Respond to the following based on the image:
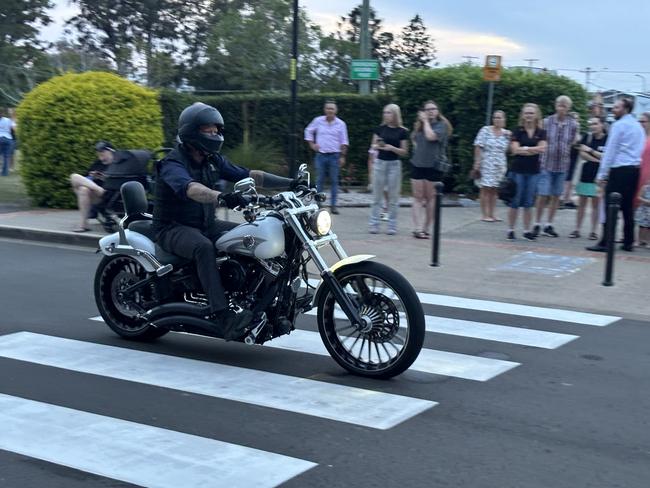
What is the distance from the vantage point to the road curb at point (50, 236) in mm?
12820

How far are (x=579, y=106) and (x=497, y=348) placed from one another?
433 inches

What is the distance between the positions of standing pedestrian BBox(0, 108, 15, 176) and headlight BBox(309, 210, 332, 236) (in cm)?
1818

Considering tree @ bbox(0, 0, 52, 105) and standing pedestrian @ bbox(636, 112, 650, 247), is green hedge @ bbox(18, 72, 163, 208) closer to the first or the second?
standing pedestrian @ bbox(636, 112, 650, 247)

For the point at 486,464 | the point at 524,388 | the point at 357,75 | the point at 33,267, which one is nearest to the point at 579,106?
the point at 357,75

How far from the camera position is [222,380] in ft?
20.9

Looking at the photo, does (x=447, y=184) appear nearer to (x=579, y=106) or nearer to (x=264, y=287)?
(x=579, y=106)

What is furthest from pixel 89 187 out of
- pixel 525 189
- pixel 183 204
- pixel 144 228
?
pixel 183 204

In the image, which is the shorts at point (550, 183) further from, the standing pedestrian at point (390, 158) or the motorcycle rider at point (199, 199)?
the motorcycle rider at point (199, 199)

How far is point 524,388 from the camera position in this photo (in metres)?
6.29

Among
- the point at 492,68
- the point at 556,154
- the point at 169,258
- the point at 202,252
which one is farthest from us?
the point at 492,68

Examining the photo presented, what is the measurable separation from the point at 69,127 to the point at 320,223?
10.2 m

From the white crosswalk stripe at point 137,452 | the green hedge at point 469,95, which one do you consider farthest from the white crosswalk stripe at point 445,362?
the green hedge at point 469,95

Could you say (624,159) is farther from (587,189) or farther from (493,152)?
(493,152)

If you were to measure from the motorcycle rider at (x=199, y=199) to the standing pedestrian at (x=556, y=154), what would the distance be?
6968 mm
